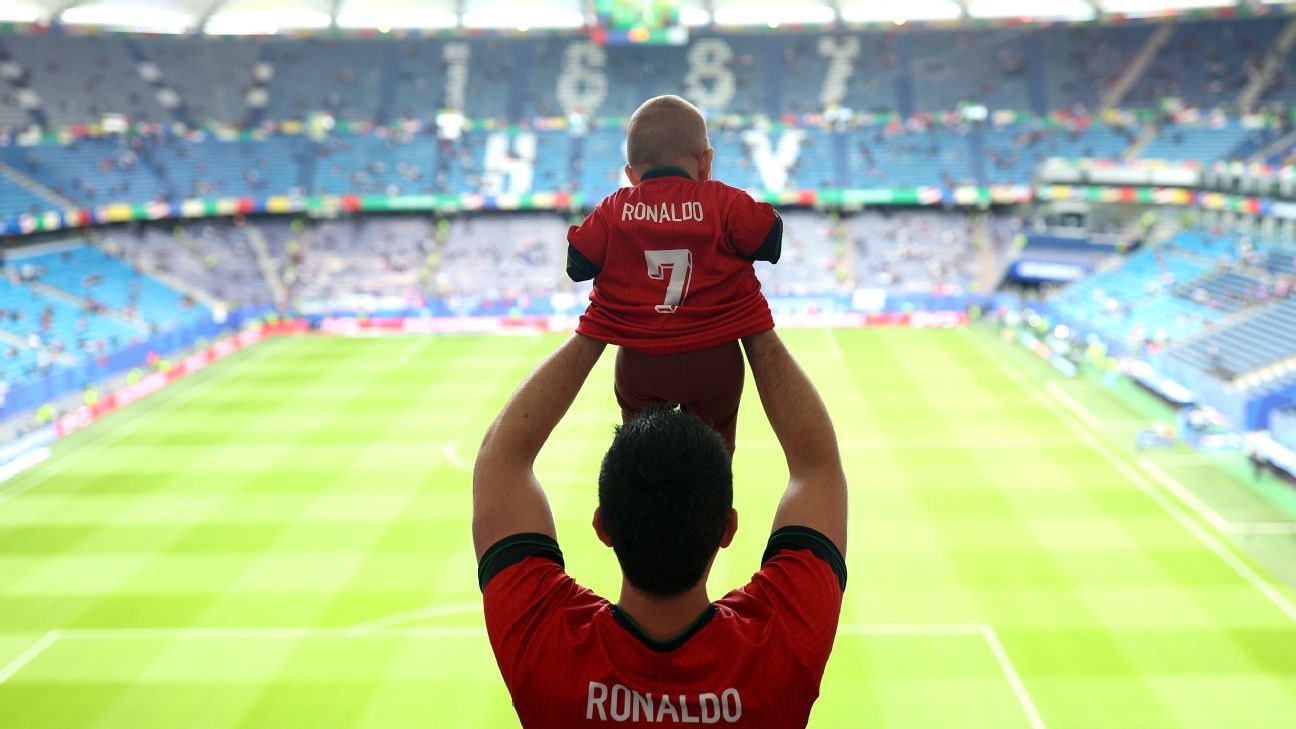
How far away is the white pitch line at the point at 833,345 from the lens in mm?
37819

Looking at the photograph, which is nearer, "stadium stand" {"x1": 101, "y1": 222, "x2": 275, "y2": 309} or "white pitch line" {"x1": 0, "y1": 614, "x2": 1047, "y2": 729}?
"white pitch line" {"x1": 0, "y1": 614, "x2": 1047, "y2": 729}

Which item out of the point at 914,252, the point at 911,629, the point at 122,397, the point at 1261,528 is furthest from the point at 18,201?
the point at 1261,528

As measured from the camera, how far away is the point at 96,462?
27.3m

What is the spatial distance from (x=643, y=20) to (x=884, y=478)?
38097 mm

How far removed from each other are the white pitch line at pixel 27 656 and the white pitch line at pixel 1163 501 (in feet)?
73.7

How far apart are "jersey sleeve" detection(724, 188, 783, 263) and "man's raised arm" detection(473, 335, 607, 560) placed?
0.85 meters

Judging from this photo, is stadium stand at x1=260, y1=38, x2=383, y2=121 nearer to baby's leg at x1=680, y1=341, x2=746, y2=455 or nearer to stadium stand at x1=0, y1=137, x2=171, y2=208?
stadium stand at x1=0, y1=137, x2=171, y2=208

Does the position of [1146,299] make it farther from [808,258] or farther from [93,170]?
[93,170]

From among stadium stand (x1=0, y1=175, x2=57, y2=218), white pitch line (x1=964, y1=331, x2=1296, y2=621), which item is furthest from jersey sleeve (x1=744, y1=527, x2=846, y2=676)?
stadium stand (x1=0, y1=175, x2=57, y2=218)

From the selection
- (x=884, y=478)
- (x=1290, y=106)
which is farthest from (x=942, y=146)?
(x=884, y=478)

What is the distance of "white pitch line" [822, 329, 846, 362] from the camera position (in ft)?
124

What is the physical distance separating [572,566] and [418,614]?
3.17 m

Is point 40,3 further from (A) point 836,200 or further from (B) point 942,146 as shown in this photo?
(B) point 942,146

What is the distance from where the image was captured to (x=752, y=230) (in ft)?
10.7
